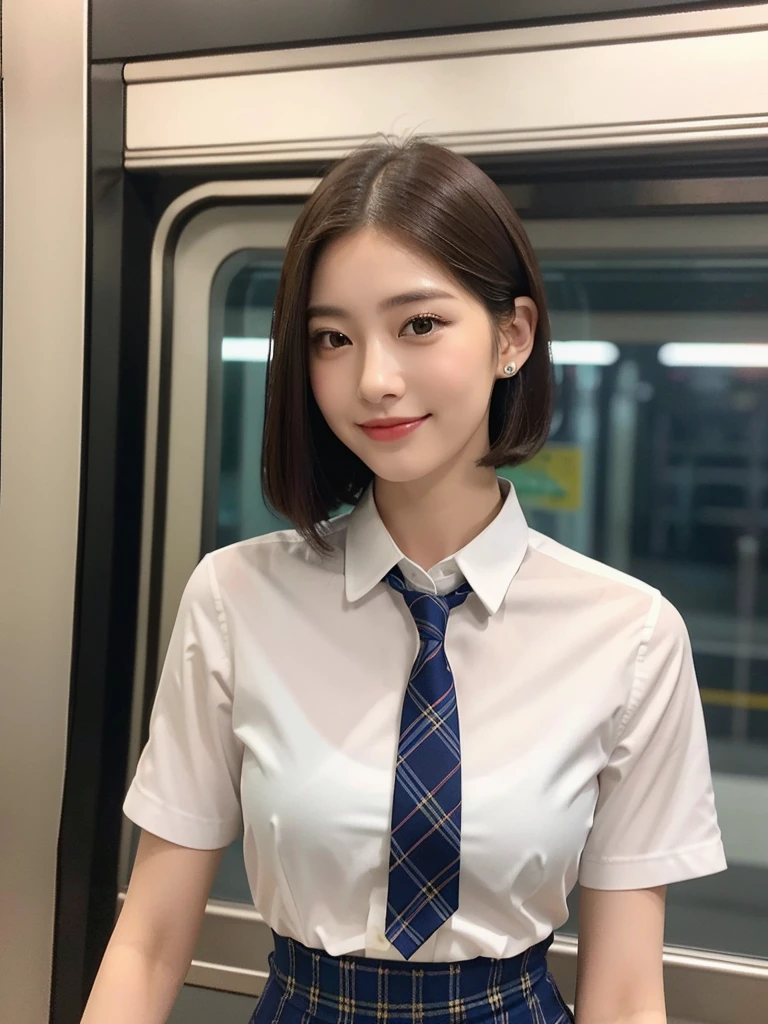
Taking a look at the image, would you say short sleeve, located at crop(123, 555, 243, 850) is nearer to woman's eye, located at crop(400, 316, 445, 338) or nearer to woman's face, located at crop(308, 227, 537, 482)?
woman's face, located at crop(308, 227, 537, 482)

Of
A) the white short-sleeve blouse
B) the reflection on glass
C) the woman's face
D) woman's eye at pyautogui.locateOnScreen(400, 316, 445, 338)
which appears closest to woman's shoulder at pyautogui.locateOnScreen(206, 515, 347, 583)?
the white short-sleeve blouse

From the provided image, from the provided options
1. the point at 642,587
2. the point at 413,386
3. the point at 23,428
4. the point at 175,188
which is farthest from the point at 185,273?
the point at 642,587

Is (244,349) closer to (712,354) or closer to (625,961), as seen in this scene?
(712,354)

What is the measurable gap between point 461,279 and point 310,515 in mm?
348

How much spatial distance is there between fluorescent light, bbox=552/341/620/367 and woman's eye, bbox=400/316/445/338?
600 mm

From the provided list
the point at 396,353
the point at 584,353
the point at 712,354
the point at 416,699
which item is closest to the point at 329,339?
the point at 396,353

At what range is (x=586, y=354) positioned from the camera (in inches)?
54.6

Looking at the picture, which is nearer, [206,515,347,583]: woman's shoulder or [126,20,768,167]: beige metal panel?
[206,515,347,583]: woman's shoulder

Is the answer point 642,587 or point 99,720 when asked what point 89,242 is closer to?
point 99,720

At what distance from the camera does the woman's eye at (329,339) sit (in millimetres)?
881

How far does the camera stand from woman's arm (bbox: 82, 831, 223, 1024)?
91cm

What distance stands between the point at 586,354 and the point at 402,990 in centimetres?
102

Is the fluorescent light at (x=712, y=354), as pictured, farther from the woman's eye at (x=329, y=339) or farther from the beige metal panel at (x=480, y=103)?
the woman's eye at (x=329, y=339)

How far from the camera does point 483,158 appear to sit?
1.23 metres
